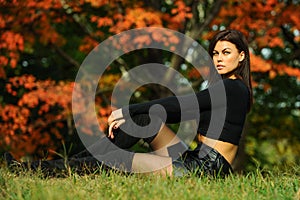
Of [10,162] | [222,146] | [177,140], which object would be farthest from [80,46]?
[222,146]

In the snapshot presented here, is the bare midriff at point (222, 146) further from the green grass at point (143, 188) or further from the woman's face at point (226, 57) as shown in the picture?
the woman's face at point (226, 57)

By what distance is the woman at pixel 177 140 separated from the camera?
13.3 ft

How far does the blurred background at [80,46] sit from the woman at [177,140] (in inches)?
184

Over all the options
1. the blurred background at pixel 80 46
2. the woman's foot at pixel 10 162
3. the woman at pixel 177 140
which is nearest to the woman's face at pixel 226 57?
the woman at pixel 177 140

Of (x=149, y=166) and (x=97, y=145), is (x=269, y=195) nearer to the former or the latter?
(x=149, y=166)

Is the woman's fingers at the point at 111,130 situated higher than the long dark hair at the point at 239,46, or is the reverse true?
the long dark hair at the point at 239,46

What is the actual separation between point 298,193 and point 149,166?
120cm

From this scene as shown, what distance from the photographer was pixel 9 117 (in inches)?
431

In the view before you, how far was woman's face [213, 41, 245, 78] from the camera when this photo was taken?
14.8 ft

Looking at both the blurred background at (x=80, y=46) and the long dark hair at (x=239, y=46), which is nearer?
the long dark hair at (x=239, y=46)

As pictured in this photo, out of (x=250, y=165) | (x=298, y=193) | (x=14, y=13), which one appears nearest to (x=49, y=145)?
(x=14, y=13)

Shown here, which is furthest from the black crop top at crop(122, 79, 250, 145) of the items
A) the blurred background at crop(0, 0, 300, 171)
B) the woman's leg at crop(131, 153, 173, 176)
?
the blurred background at crop(0, 0, 300, 171)

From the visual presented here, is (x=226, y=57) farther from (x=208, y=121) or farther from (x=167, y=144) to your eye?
(x=167, y=144)

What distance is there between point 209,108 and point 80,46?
6.68 metres
